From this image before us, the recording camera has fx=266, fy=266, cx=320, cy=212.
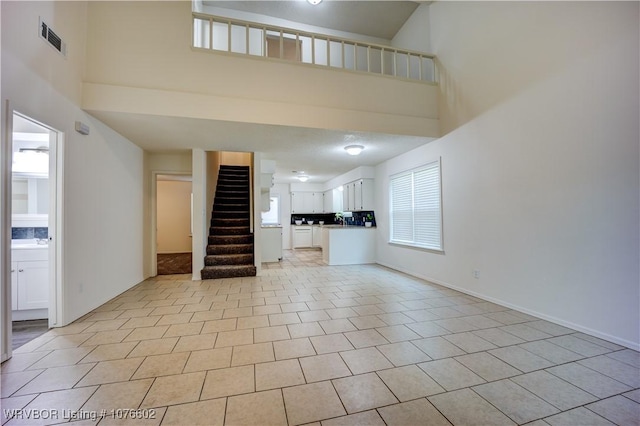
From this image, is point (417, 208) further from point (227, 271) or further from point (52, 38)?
point (52, 38)

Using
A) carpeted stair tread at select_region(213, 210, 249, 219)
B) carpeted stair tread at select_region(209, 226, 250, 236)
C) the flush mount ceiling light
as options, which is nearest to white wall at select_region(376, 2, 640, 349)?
the flush mount ceiling light

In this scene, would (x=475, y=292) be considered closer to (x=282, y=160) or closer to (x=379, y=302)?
(x=379, y=302)

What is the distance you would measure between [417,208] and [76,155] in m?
5.17

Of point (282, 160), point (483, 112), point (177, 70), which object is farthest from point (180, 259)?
point (483, 112)

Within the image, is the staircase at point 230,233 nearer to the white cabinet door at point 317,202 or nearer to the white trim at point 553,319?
the white cabinet door at point 317,202

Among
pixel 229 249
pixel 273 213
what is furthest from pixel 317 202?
pixel 229 249

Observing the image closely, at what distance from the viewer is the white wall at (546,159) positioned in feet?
7.69

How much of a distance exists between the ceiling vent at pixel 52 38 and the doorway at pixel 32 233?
81 centimetres

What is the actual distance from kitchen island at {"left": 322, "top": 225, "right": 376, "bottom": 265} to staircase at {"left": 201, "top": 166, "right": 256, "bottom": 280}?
1.91 metres

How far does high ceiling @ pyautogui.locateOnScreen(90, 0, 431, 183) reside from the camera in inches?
150

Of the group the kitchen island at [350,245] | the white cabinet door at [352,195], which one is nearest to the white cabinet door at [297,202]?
the white cabinet door at [352,195]

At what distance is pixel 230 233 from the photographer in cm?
630

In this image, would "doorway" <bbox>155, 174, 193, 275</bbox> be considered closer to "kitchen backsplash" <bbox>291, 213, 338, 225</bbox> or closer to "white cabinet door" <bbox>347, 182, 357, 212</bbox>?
"kitchen backsplash" <bbox>291, 213, 338, 225</bbox>

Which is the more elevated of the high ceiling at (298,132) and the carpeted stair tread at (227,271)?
the high ceiling at (298,132)
